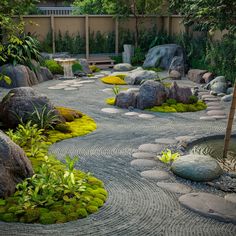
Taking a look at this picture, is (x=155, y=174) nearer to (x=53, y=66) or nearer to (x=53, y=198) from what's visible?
(x=53, y=198)

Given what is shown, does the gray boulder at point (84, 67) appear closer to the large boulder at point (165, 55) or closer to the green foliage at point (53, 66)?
the green foliage at point (53, 66)

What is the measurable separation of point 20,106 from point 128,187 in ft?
10.4

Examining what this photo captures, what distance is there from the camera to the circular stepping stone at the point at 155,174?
5.34m

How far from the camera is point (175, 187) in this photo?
502cm

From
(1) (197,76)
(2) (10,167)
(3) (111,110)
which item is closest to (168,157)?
(2) (10,167)

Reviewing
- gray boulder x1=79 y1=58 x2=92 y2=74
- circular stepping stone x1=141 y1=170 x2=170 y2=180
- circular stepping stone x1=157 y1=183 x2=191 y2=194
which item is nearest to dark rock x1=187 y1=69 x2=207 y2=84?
gray boulder x1=79 y1=58 x2=92 y2=74

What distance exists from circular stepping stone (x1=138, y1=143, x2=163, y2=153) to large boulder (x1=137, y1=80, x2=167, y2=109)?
9.03ft

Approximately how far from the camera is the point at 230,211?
4.36 m

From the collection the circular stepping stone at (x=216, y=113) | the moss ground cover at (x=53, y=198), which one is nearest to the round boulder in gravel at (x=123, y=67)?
the circular stepping stone at (x=216, y=113)

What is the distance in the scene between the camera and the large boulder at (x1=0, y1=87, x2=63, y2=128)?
284 inches

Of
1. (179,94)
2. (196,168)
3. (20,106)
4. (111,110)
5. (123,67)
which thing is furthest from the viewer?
(123,67)

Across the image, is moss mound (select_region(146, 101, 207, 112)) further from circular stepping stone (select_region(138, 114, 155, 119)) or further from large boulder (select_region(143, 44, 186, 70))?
large boulder (select_region(143, 44, 186, 70))

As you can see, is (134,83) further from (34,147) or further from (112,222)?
(112,222)

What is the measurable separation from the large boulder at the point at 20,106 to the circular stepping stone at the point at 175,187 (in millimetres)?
3204
